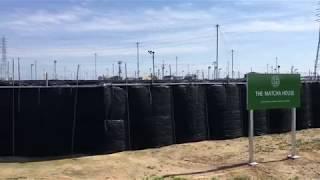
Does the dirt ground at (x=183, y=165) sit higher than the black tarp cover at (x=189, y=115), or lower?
lower

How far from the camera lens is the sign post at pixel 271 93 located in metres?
13.6

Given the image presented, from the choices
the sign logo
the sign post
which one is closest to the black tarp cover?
the sign post

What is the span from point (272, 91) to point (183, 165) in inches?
119

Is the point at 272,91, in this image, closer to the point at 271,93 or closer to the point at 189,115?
the point at 271,93

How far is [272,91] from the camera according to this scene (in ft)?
46.4

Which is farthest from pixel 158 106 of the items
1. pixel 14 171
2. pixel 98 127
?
pixel 14 171

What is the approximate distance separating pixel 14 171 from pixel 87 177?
66.4 inches

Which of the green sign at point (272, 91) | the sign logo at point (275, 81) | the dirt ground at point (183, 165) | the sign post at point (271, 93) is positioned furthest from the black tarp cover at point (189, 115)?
the sign logo at point (275, 81)

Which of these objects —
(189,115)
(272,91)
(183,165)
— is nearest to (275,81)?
Result: (272,91)

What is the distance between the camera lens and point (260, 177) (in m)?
12.4

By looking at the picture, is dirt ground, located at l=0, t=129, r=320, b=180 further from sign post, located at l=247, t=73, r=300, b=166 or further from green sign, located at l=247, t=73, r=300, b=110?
green sign, located at l=247, t=73, r=300, b=110

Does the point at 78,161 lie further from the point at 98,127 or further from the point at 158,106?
the point at 158,106

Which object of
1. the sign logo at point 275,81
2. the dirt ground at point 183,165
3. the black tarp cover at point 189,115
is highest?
the sign logo at point 275,81

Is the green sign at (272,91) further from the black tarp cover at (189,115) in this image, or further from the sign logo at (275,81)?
the black tarp cover at (189,115)
